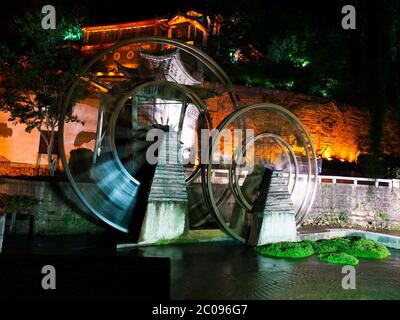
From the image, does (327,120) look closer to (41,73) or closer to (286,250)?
(286,250)

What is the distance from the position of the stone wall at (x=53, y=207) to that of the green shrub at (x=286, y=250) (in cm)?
677

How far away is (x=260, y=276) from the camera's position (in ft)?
28.6

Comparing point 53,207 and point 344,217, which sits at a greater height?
point 53,207

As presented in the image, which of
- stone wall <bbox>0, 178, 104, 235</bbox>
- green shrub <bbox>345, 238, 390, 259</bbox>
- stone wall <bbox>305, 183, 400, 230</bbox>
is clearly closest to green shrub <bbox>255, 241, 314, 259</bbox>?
green shrub <bbox>345, 238, 390, 259</bbox>

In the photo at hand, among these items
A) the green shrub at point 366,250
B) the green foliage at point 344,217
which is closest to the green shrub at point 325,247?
the green shrub at point 366,250

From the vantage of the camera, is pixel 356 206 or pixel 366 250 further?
pixel 356 206

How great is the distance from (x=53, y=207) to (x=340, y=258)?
1014 cm

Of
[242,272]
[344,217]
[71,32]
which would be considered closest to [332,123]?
[344,217]

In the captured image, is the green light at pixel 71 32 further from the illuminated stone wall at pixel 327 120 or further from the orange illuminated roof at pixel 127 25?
the illuminated stone wall at pixel 327 120

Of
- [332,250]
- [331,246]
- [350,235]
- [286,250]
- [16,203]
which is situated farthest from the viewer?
[350,235]

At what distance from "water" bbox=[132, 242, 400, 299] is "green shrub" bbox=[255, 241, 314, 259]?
272mm

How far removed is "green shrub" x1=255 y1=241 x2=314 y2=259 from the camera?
10969 mm

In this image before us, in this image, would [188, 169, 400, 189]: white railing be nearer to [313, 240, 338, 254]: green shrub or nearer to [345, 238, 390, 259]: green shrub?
[313, 240, 338, 254]: green shrub
